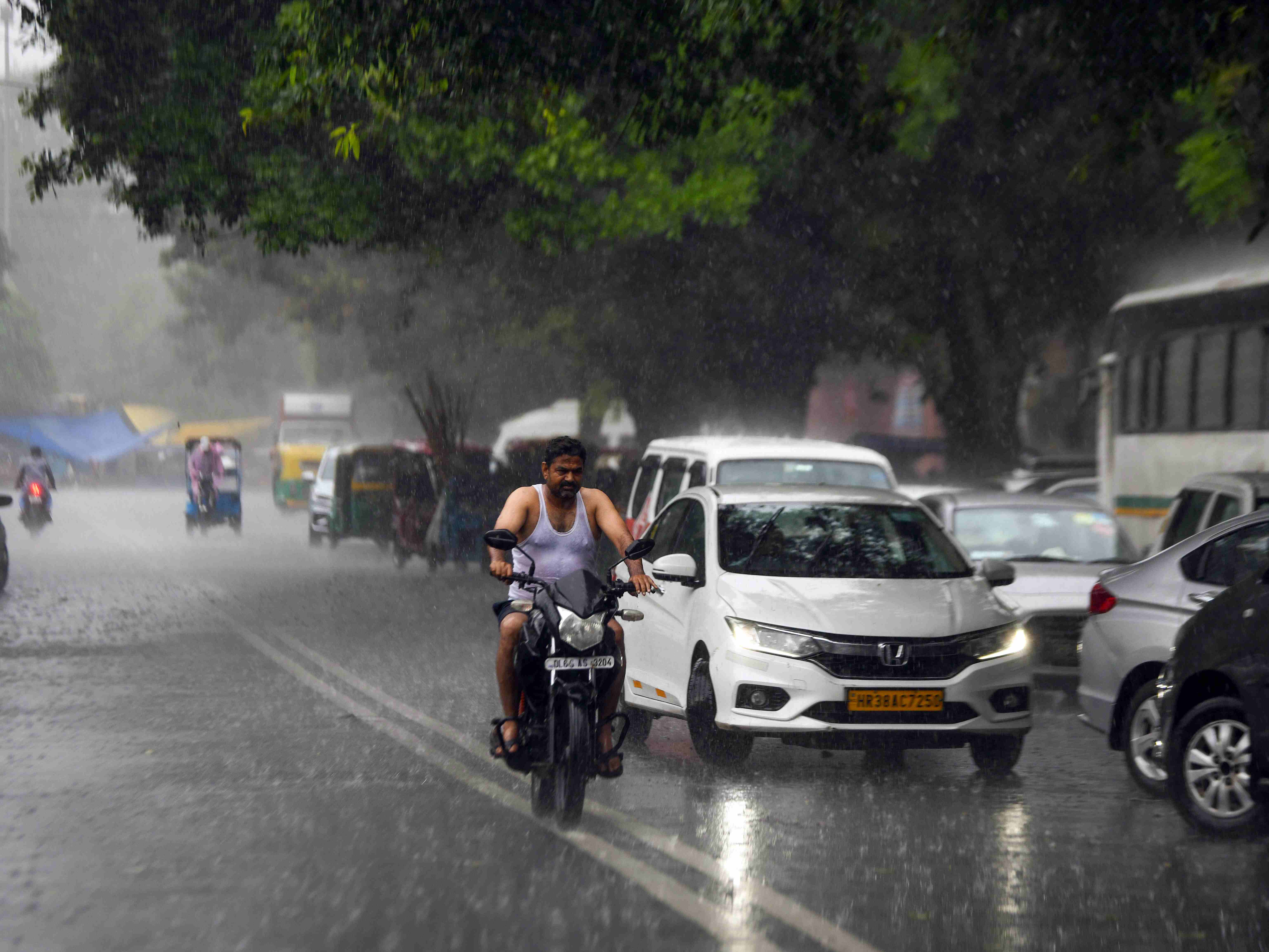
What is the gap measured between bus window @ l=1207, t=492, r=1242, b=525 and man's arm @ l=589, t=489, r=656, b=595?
4750 millimetres

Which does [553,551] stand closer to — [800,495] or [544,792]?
[544,792]

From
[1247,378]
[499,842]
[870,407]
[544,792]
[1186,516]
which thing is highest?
[870,407]

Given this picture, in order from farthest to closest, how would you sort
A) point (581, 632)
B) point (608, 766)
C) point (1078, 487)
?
point (1078, 487) < point (608, 766) < point (581, 632)

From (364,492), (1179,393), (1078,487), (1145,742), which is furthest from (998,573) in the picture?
(364,492)

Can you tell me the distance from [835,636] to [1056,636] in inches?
164

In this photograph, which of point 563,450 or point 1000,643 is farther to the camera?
point 1000,643

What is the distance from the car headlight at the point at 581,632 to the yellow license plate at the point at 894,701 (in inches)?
62.0

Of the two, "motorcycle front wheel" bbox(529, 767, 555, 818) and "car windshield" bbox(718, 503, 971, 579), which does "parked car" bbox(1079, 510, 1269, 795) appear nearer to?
"car windshield" bbox(718, 503, 971, 579)

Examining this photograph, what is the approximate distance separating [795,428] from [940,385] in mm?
2955

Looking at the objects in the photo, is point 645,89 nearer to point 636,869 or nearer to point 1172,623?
point 1172,623

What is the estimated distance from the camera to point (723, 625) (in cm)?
912

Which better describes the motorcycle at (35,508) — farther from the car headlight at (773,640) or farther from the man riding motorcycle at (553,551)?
the man riding motorcycle at (553,551)

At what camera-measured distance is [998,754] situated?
9125 millimetres

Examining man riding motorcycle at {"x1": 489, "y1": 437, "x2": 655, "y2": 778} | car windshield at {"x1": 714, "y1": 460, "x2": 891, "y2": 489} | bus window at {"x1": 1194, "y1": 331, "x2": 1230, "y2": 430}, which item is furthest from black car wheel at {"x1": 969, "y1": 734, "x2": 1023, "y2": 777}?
bus window at {"x1": 1194, "y1": 331, "x2": 1230, "y2": 430}
